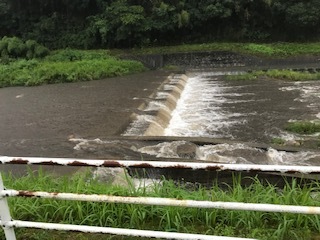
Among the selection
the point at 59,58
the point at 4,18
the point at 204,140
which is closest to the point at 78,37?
the point at 59,58

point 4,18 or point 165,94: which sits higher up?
point 4,18

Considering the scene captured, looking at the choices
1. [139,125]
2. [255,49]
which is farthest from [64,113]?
[255,49]

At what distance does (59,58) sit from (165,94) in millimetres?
11264

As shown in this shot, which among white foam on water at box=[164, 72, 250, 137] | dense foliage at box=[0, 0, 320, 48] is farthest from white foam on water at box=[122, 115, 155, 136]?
dense foliage at box=[0, 0, 320, 48]

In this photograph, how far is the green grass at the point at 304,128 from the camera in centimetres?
889

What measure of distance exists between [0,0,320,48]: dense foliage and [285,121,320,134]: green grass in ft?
53.1

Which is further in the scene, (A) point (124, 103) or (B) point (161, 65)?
(B) point (161, 65)

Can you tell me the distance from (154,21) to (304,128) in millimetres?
17137

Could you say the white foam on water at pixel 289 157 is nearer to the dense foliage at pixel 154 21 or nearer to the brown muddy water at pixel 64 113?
the brown muddy water at pixel 64 113

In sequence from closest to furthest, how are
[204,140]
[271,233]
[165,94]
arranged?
[271,233]
[204,140]
[165,94]

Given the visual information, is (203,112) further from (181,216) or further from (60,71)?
(60,71)

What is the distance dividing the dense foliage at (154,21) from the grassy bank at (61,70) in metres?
3.41

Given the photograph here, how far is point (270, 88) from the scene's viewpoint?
1465cm

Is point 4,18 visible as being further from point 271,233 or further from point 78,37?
point 271,233
